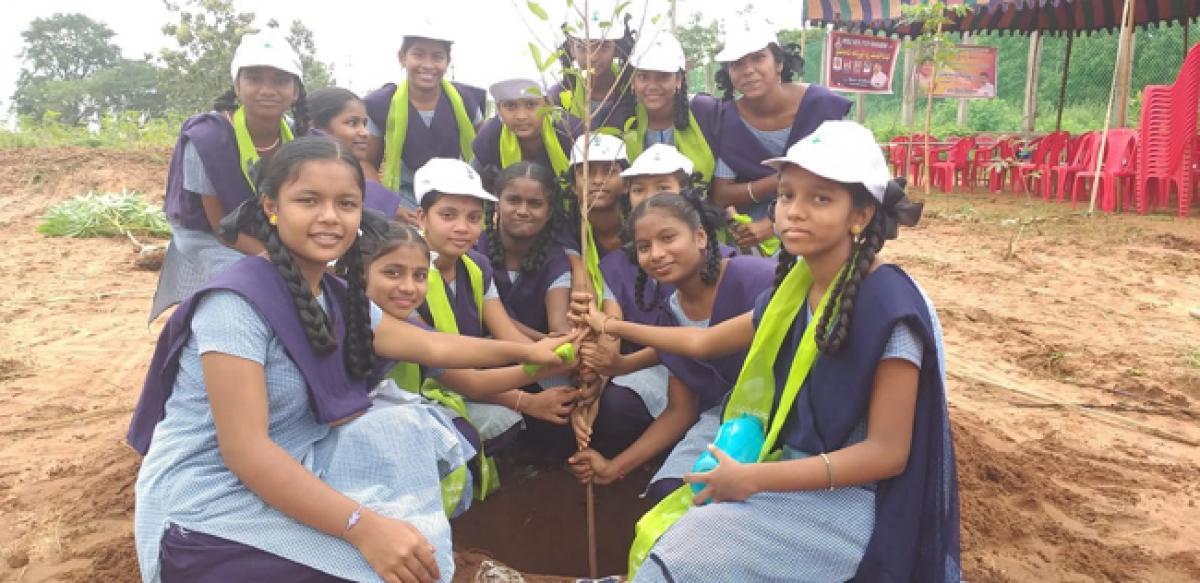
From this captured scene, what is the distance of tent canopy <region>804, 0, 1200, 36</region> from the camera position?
11570 millimetres

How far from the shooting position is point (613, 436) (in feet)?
11.5

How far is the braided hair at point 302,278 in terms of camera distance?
2092mm

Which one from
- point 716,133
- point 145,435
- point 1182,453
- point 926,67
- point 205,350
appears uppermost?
point 926,67

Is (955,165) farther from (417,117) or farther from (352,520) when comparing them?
(352,520)

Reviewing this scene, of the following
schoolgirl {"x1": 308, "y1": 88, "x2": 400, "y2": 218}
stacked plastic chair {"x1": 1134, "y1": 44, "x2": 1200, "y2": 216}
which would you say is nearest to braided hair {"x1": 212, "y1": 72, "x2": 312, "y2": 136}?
schoolgirl {"x1": 308, "y1": 88, "x2": 400, "y2": 218}

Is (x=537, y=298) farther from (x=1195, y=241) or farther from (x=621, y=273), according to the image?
(x=1195, y=241)

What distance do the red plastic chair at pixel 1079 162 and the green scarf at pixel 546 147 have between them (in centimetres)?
918

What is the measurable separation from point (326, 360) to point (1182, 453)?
12.0ft

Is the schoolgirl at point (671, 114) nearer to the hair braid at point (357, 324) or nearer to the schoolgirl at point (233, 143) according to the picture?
the schoolgirl at point (233, 143)

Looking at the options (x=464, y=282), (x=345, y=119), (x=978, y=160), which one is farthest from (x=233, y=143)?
(x=978, y=160)

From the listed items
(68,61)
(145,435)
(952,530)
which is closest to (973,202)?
(952,530)

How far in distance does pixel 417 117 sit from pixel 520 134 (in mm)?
703

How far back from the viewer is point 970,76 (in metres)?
14.8

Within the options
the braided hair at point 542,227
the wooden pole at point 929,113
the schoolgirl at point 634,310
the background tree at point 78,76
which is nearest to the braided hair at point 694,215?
the schoolgirl at point 634,310
